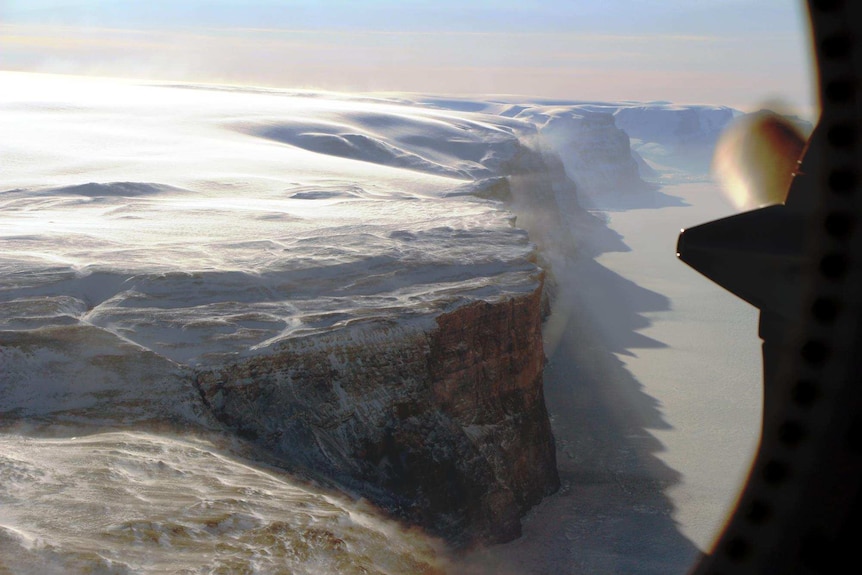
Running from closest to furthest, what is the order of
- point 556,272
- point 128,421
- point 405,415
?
point 128,421 < point 405,415 < point 556,272

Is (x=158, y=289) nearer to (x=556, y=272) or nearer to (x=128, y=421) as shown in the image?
(x=128, y=421)

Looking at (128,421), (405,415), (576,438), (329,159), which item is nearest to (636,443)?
(576,438)

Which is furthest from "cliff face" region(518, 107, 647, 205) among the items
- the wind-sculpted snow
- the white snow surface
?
the wind-sculpted snow

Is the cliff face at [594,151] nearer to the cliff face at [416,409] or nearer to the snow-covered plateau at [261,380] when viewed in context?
the snow-covered plateau at [261,380]

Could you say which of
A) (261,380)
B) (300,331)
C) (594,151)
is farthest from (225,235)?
(594,151)

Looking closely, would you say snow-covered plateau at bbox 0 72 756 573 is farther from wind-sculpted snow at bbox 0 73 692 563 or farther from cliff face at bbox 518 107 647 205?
cliff face at bbox 518 107 647 205

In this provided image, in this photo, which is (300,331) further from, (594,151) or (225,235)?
(594,151)

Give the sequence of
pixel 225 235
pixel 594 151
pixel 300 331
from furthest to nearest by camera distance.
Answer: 1. pixel 594 151
2. pixel 225 235
3. pixel 300 331
